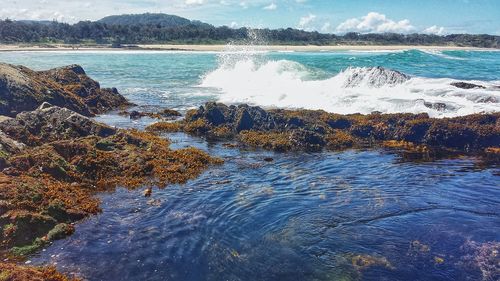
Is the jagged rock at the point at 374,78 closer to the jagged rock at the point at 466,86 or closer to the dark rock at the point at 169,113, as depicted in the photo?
the jagged rock at the point at 466,86

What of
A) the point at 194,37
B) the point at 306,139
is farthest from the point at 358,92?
the point at 194,37

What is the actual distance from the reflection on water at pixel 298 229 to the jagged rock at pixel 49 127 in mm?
4193

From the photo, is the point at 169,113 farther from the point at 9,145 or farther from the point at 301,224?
the point at 301,224

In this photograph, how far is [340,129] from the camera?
1833cm

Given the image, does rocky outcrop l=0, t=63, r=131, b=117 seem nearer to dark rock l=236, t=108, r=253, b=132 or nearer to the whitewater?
the whitewater

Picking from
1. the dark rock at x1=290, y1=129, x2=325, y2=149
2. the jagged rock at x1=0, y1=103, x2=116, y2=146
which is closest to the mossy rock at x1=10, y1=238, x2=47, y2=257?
the jagged rock at x1=0, y1=103, x2=116, y2=146

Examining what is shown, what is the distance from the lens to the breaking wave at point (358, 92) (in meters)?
22.2

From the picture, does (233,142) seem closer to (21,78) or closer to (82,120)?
(82,120)

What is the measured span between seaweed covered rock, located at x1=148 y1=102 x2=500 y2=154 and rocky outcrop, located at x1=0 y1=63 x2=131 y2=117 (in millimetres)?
5137

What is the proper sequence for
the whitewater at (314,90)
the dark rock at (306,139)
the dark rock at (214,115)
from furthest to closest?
the whitewater at (314,90) → the dark rock at (214,115) → the dark rock at (306,139)

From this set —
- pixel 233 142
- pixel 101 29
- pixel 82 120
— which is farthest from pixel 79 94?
pixel 101 29

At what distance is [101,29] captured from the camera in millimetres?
145750

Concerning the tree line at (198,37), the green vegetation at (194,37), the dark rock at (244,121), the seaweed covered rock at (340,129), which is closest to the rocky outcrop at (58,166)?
the seaweed covered rock at (340,129)

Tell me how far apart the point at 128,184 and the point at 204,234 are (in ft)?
11.8
